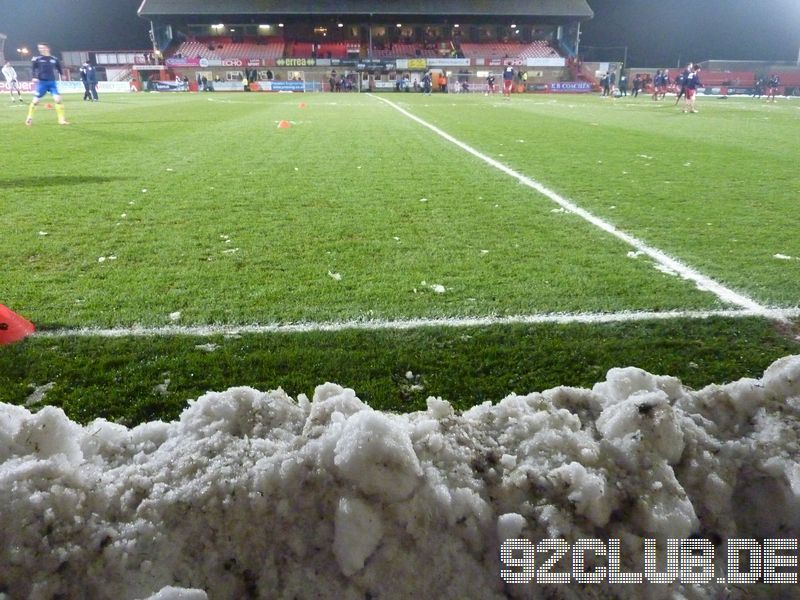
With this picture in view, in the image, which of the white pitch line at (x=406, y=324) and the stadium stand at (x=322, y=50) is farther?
the stadium stand at (x=322, y=50)

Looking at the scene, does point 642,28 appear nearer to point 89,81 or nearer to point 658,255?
point 89,81

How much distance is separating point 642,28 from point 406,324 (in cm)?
6114

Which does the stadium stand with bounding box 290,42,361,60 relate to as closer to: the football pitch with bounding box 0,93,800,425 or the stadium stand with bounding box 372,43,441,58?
the stadium stand with bounding box 372,43,441,58

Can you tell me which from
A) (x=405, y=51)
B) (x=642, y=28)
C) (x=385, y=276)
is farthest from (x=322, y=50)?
(x=385, y=276)

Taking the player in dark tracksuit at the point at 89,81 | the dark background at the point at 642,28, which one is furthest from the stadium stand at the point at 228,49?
the player in dark tracksuit at the point at 89,81

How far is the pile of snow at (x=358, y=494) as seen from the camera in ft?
3.53

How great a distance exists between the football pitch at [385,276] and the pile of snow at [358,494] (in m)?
1.16

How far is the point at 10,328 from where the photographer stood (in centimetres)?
302

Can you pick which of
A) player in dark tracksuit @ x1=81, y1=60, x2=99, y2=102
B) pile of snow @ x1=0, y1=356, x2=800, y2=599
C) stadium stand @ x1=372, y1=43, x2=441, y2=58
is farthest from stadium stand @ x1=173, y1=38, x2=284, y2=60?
pile of snow @ x1=0, y1=356, x2=800, y2=599

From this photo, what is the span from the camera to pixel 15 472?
112 cm

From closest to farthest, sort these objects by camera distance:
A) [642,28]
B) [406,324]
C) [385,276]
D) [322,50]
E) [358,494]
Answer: [358,494] → [406,324] → [385,276] → [322,50] → [642,28]

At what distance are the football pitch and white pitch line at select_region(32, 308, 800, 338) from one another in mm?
17

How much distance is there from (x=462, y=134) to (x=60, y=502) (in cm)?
1335

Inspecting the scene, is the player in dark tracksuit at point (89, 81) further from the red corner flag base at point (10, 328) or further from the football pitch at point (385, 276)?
the red corner flag base at point (10, 328)
